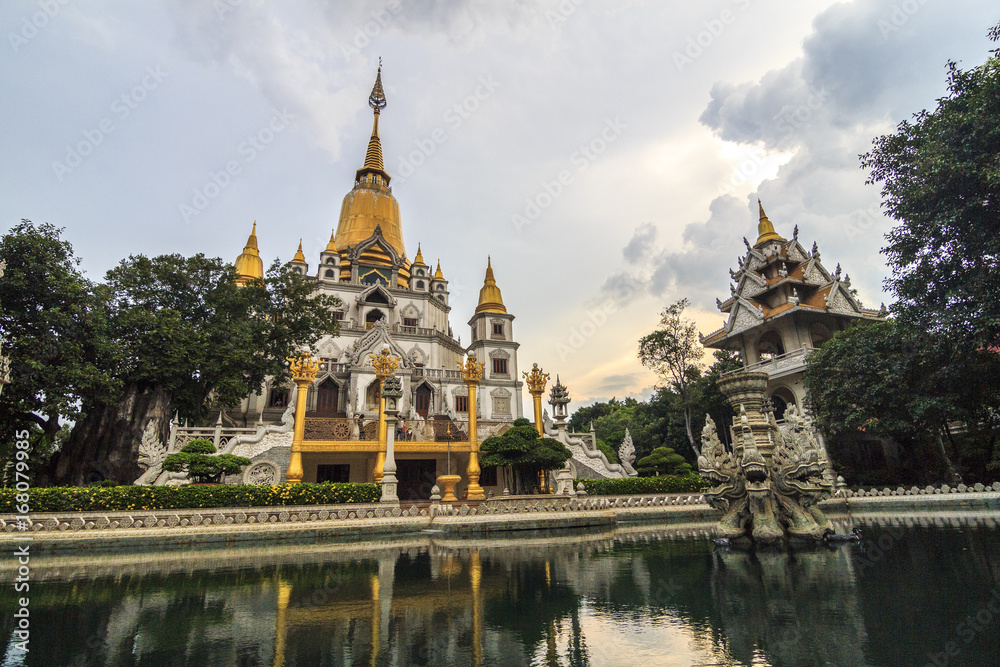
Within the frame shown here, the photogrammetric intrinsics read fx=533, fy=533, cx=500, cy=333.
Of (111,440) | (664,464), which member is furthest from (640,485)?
(111,440)

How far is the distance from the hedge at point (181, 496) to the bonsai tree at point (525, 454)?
4.61 metres

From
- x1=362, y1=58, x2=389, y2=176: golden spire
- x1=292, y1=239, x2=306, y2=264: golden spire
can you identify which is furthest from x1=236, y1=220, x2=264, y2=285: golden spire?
x1=362, y1=58, x2=389, y2=176: golden spire

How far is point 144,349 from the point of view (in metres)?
21.4

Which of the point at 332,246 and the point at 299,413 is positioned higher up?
the point at 332,246

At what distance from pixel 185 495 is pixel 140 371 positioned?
23.6 feet

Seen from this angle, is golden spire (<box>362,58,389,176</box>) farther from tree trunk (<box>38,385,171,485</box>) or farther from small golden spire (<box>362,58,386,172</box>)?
tree trunk (<box>38,385,171,485</box>)

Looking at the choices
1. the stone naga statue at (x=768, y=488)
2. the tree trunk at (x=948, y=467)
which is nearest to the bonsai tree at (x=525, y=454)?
the stone naga statue at (x=768, y=488)

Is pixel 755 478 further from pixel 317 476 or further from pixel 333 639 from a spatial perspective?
pixel 317 476

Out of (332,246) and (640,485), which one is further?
(332,246)

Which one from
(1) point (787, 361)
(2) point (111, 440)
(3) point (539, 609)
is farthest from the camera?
(1) point (787, 361)

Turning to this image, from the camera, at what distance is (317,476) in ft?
82.2

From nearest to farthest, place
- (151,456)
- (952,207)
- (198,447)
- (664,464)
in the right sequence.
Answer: (952,207) < (151,456) < (198,447) < (664,464)

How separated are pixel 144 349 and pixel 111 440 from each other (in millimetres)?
4171

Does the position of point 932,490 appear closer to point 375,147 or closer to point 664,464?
point 664,464
